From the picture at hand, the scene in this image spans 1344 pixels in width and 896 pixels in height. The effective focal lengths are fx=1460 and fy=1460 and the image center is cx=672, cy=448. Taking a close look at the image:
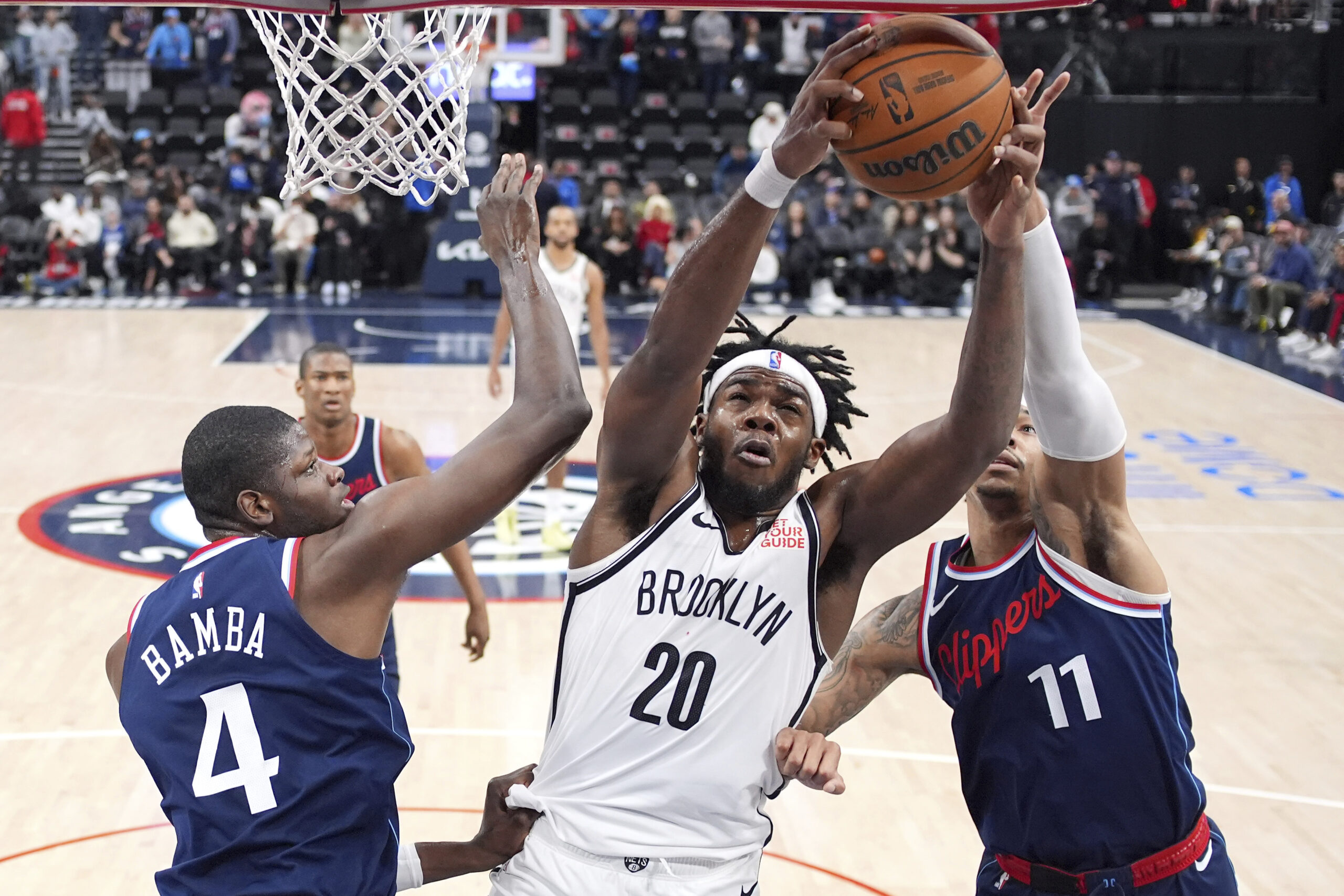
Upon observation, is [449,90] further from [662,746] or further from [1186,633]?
[1186,633]

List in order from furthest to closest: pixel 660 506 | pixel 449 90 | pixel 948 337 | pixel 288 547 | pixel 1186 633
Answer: pixel 948 337
pixel 1186 633
pixel 449 90
pixel 660 506
pixel 288 547

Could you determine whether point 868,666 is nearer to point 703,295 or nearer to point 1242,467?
point 703,295

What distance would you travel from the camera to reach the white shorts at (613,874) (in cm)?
267

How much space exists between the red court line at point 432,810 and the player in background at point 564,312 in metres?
3.21

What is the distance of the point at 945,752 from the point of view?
5.75 meters

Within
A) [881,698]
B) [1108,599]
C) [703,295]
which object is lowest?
[881,698]

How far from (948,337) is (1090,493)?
1354cm

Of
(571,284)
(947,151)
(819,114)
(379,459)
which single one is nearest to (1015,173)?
(947,151)

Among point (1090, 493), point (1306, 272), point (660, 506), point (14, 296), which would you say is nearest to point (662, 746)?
point (660, 506)

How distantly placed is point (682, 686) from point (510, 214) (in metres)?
0.98

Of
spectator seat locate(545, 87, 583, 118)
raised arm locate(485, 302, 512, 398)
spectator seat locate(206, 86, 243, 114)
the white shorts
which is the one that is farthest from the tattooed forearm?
spectator seat locate(206, 86, 243, 114)

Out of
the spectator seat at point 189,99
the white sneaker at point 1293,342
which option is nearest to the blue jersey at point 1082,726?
the white sneaker at point 1293,342

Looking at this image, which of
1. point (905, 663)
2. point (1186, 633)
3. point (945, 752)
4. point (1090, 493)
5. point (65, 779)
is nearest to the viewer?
point (1090, 493)

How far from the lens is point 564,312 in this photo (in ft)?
26.9
